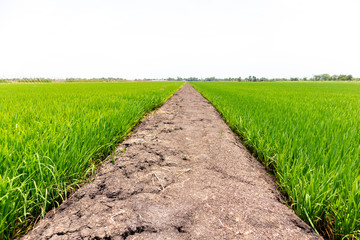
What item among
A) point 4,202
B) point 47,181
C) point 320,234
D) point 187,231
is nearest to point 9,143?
point 47,181

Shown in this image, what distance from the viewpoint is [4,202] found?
0.96m

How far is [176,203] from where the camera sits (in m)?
1.32

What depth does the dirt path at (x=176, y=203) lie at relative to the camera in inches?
41.4

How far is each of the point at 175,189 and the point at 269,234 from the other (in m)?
0.75

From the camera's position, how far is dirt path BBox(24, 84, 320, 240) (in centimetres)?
105

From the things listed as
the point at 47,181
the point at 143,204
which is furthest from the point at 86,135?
the point at 143,204

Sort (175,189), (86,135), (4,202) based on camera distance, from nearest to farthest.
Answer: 1. (4,202)
2. (175,189)
3. (86,135)

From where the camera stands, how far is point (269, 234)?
1.04 m

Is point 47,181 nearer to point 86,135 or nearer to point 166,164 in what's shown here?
point 86,135

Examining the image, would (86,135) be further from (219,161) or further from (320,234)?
(320,234)

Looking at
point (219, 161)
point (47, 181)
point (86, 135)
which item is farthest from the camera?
point (219, 161)

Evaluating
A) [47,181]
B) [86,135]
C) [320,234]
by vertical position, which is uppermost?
[86,135]

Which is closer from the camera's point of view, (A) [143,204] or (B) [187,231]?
(B) [187,231]

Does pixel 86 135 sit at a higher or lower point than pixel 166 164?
higher
